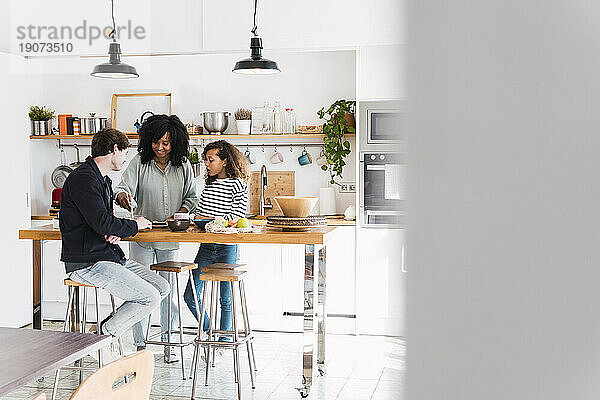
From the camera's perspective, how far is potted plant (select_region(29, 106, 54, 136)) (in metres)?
5.32

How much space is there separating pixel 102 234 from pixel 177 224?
44 cm

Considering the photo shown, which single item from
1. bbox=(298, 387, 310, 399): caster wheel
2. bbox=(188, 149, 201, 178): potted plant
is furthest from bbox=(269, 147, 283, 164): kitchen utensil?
bbox=(298, 387, 310, 399): caster wheel

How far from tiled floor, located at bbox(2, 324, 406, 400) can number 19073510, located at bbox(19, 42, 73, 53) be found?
2471 mm

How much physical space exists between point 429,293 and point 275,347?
14.3 ft

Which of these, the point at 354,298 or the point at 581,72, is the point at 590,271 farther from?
the point at 354,298

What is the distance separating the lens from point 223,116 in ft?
17.1

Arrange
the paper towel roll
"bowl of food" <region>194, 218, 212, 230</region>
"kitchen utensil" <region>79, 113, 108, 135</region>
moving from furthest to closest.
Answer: "kitchen utensil" <region>79, 113, 108, 135</region> → the paper towel roll → "bowl of food" <region>194, 218, 212, 230</region>

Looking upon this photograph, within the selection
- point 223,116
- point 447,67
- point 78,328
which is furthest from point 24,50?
point 447,67

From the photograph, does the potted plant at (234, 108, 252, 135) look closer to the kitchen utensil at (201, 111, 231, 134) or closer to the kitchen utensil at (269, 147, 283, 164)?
the kitchen utensil at (201, 111, 231, 134)

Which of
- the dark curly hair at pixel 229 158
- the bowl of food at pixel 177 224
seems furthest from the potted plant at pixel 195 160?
the bowl of food at pixel 177 224

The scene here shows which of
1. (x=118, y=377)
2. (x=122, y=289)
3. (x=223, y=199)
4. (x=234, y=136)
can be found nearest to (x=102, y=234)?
(x=122, y=289)

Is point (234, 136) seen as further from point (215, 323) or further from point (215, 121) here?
point (215, 323)

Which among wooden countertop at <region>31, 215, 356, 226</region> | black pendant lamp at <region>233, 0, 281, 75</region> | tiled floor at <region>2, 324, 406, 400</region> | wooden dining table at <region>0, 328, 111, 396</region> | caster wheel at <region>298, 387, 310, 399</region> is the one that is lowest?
tiled floor at <region>2, 324, 406, 400</region>

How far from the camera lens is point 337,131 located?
4.81m
